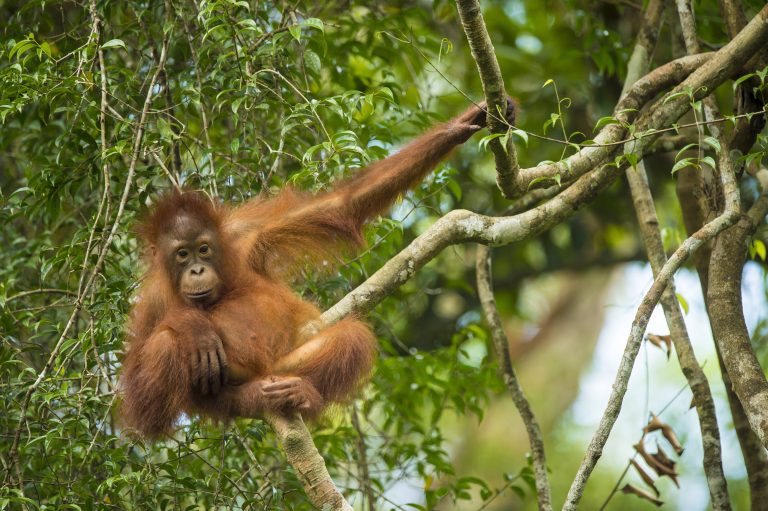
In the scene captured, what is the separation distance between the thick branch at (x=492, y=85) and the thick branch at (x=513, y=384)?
1.42m

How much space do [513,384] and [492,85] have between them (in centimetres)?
210

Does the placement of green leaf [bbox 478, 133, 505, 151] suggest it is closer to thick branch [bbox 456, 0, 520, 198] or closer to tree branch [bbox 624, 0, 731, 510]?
thick branch [bbox 456, 0, 520, 198]

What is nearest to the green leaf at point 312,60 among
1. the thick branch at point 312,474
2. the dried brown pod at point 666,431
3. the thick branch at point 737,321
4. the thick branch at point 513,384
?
the thick branch at point 513,384

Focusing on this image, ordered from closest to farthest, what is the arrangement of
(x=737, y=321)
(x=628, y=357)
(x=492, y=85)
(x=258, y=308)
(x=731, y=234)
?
(x=628, y=357), (x=492, y=85), (x=737, y=321), (x=258, y=308), (x=731, y=234)

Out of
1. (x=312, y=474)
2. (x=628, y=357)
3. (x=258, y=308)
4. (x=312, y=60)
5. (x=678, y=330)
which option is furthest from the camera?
(x=678, y=330)

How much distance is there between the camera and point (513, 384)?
17.1 feet

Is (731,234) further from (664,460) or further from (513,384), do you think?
(513,384)

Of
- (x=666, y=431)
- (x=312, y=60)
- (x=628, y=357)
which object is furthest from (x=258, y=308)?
(x=666, y=431)

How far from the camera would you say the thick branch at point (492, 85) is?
3396 millimetres

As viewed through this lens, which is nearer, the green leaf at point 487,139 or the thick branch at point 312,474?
the thick branch at point 312,474

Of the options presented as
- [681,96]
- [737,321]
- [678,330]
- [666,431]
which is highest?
[681,96]

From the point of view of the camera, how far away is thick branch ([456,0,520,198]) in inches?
134

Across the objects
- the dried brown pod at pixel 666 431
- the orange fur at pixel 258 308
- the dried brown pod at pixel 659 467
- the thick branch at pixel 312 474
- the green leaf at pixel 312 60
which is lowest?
the thick branch at pixel 312 474

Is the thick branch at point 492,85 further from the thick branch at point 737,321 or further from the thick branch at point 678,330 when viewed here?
the thick branch at point 737,321
